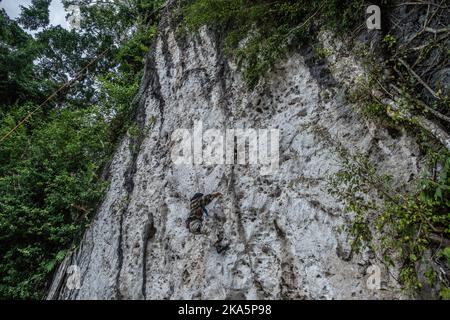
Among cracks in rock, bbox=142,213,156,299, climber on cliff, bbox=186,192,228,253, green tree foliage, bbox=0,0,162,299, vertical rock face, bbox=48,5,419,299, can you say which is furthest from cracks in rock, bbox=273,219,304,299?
green tree foliage, bbox=0,0,162,299

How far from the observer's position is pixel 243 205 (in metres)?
3.87

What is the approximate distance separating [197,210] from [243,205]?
718 mm

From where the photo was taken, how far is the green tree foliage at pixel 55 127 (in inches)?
215

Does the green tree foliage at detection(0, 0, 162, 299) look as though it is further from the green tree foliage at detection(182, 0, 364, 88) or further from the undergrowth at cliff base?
the undergrowth at cliff base

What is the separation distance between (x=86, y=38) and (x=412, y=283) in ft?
45.0

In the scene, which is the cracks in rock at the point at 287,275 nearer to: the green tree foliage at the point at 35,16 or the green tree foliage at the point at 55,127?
the green tree foliage at the point at 55,127

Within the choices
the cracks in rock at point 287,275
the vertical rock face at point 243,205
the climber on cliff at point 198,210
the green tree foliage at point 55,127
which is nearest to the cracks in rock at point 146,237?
the vertical rock face at point 243,205

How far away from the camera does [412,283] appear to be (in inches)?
98.9

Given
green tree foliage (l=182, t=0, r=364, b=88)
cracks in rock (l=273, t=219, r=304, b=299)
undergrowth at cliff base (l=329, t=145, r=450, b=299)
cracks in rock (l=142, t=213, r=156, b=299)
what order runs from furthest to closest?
green tree foliage (l=182, t=0, r=364, b=88), cracks in rock (l=142, t=213, r=156, b=299), cracks in rock (l=273, t=219, r=304, b=299), undergrowth at cliff base (l=329, t=145, r=450, b=299)

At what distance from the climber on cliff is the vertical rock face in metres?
0.10

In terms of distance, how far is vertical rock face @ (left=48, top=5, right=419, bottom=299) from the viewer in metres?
3.13

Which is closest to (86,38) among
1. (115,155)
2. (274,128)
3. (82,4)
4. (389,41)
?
(82,4)
